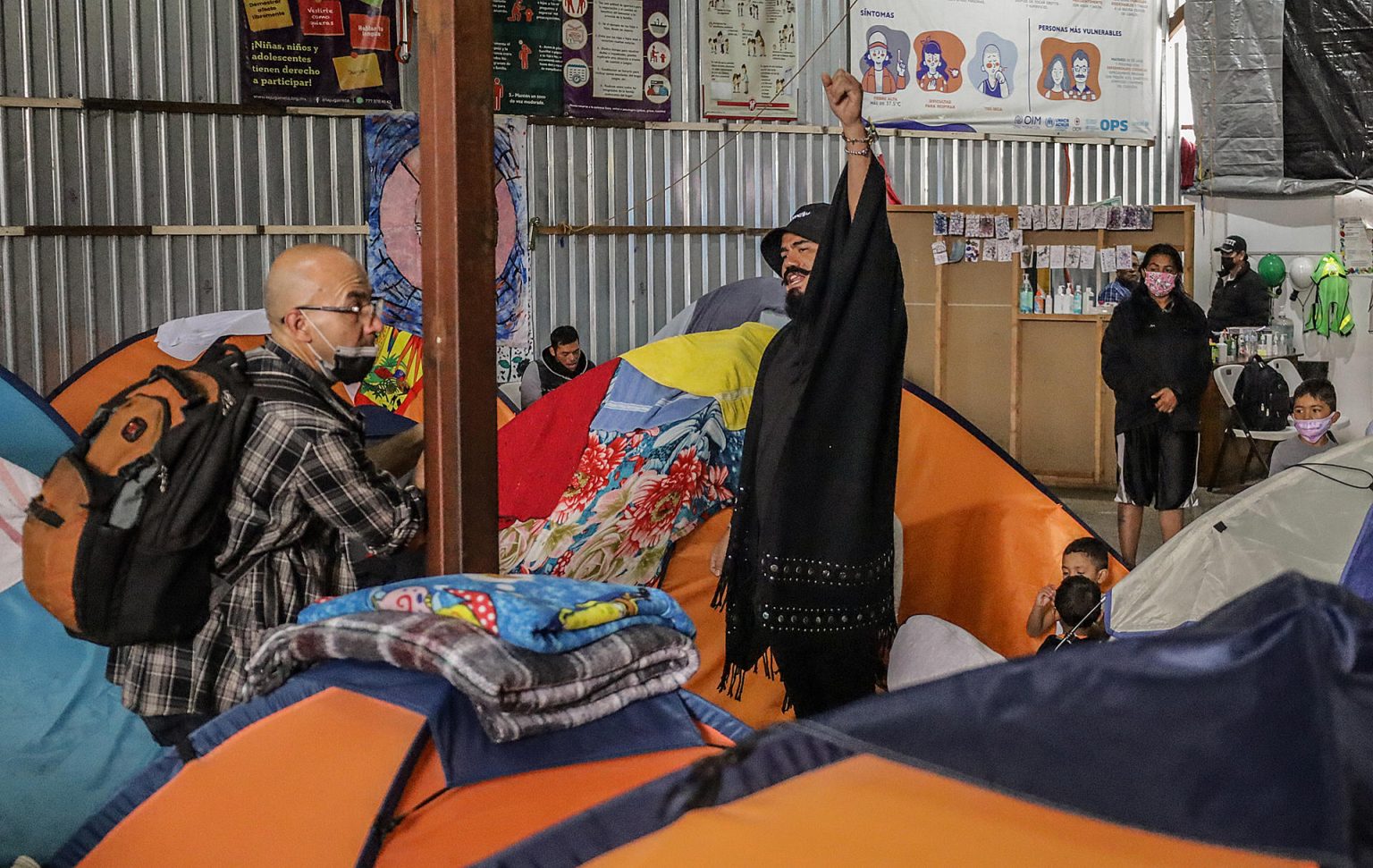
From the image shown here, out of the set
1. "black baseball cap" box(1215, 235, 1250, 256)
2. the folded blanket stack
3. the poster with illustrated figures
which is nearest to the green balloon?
"black baseball cap" box(1215, 235, 1250, 256)

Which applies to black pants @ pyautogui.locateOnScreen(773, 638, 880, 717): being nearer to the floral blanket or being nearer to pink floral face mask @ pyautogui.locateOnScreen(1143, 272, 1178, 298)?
the floral blanket

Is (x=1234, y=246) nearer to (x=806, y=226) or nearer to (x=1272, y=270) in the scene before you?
(x=1272, y=270)

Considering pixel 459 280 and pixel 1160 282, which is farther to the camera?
pixel 1160 282

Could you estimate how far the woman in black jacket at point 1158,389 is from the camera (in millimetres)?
5906

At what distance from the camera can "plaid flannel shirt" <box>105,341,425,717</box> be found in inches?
93.1

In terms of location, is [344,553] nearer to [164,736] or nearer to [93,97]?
[164,736]

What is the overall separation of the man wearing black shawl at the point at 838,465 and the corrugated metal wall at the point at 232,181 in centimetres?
564

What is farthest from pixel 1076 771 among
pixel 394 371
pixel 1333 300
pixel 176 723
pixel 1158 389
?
pixel 1333 300

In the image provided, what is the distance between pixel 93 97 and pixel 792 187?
4.59 m

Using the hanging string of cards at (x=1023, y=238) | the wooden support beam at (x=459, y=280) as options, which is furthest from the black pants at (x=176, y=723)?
the hanging string of cards at (x=1023, y=238)

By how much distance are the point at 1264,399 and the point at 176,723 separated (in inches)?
290

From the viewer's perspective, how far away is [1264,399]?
27.0 feet

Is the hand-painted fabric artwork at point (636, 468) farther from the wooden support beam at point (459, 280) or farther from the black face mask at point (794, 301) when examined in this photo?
the wooden support beam at point (459, 280)

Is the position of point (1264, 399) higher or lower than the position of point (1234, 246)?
lower
